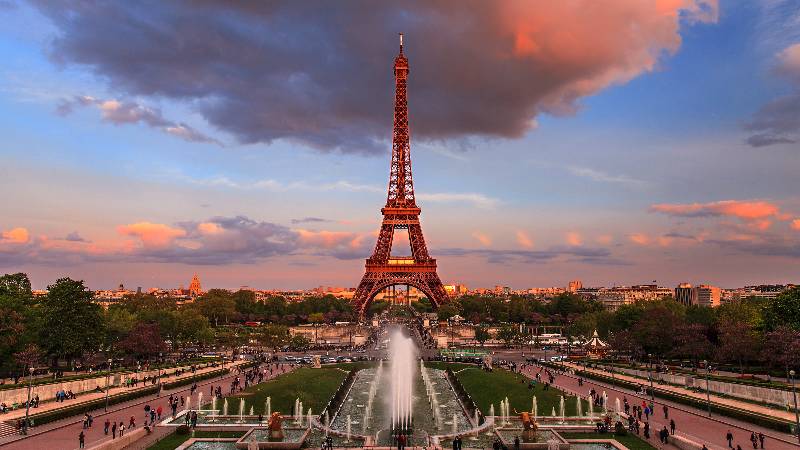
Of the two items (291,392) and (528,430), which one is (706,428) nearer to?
(528,430)

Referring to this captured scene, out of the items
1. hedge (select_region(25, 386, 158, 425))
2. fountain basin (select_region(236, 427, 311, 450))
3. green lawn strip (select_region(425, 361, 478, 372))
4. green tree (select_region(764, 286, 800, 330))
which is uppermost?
green tree (select_region(764, 286, 800, 330))

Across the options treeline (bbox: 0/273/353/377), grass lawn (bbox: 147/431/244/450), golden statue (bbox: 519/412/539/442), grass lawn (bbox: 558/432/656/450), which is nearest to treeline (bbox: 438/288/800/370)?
grass lawn (bbox: 558/432/656/450)

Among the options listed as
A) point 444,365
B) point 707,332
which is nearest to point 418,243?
point 444,365

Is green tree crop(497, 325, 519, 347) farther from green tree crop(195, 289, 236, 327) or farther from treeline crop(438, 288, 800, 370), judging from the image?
green tree crop(195, 289, 236, 327)

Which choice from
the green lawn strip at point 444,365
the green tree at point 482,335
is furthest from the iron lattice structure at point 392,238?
the green lawn strip at point 444,365

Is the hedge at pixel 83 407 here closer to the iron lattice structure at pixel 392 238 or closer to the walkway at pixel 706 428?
the walkway at pixel 706 428

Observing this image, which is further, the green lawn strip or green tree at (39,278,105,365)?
the green lawn strip
